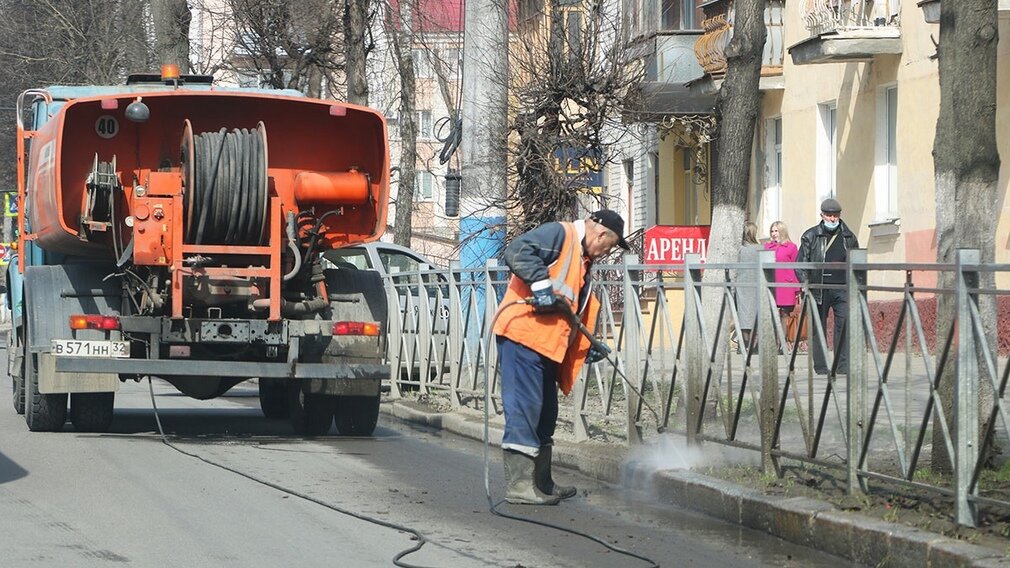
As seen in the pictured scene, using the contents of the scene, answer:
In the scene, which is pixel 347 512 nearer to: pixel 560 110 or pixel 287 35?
pixel 560 110

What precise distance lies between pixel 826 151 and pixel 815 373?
50.2 ft

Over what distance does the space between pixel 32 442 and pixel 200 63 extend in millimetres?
20662

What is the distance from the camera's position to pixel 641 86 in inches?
675

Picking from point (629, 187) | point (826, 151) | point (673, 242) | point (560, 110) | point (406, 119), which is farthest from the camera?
point (629, 187)

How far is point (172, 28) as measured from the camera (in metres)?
25.3

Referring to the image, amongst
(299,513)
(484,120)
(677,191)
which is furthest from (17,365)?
(677,191)

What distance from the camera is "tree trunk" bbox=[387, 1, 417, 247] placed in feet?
89.0

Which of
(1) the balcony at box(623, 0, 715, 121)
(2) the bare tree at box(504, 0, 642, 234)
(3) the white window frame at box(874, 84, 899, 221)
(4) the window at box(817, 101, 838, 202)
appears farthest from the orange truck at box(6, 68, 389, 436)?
(4) the window at box(817, 101, 838, 202)

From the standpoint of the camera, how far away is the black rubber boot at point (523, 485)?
848cm

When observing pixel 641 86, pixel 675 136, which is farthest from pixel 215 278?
pixel 675 136

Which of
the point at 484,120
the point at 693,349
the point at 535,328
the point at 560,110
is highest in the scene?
the point at 560,110

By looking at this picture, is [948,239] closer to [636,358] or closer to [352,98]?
[636,358]

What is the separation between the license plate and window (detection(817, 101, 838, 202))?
1360cm

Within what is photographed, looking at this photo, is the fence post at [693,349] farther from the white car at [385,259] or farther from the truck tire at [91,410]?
the white car at [385,259]
